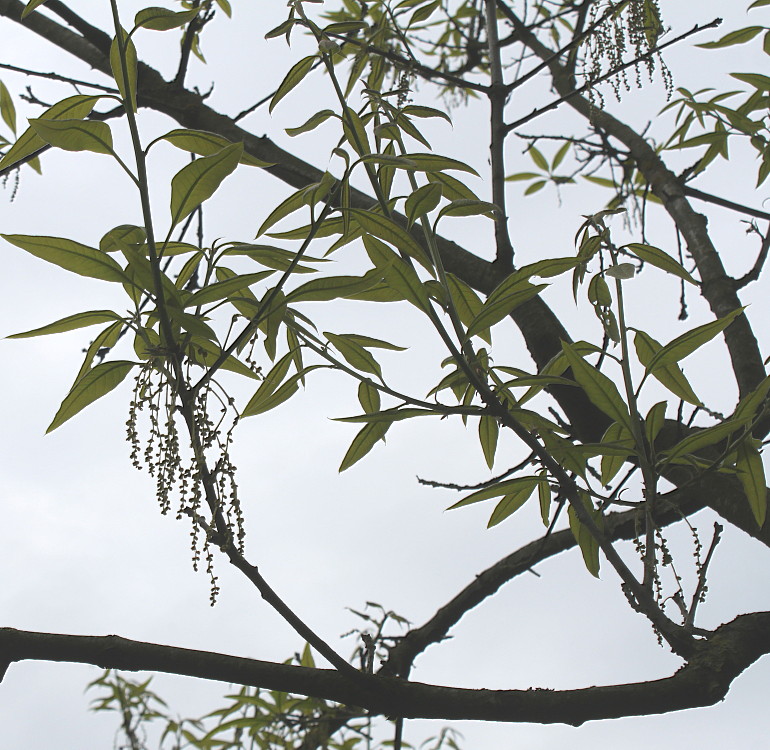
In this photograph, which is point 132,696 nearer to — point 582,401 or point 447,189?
point 582,401

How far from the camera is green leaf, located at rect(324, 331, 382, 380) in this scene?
917mm

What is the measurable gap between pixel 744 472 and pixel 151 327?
2.26 feet

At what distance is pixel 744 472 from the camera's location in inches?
35.7

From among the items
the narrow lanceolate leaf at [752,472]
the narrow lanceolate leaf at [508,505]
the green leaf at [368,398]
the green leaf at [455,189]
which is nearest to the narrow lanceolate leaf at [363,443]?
the green leaf at [368,398]

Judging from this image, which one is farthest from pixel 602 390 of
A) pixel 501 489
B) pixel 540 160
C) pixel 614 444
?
pixel 540 160

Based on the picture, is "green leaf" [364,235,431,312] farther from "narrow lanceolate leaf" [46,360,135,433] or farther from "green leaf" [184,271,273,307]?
"narrow lanceolate leaf" [46,360,135,433]

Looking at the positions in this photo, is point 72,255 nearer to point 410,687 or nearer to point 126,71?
point 126,71

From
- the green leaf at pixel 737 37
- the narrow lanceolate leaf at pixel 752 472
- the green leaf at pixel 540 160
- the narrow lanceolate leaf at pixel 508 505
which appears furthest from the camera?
the green leaf at pixel 540 160

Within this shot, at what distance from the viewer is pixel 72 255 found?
73cm

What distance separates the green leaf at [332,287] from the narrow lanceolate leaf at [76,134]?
0.22 meters

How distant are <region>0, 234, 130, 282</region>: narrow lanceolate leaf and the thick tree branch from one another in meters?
0.35

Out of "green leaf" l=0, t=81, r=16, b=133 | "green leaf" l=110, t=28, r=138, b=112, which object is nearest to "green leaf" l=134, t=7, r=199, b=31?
"green leaf" l=110, t=28, r=138, b=112

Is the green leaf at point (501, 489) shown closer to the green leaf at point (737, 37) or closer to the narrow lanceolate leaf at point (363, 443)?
the narrow lanceolate leaf at point (363, 443)

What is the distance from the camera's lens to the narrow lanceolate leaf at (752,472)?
90 centimetres
